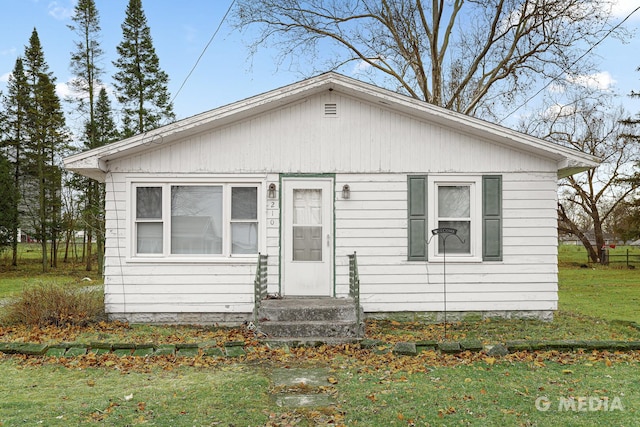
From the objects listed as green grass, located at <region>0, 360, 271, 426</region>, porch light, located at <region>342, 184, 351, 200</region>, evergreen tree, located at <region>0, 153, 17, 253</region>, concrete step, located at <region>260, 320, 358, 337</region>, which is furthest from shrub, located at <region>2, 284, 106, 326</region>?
evergreen tree, located at <region>0, 153, 17, 253</region>

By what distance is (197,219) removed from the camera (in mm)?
9203

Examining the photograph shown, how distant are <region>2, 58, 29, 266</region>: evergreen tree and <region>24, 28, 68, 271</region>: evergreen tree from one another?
0.38 m

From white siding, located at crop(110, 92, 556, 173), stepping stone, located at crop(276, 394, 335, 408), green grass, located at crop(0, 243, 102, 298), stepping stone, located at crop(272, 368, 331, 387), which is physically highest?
white siding, located at crop(110, 92, 556, 173)

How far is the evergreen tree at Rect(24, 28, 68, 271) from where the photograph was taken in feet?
78.1

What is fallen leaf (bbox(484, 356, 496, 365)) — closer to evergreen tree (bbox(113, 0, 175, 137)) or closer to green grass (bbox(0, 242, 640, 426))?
green grass (bbox(0, 242, 640, 426))

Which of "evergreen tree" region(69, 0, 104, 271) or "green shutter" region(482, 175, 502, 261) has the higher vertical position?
Result: "evergreen tree" region(69, 0, 104, 271)

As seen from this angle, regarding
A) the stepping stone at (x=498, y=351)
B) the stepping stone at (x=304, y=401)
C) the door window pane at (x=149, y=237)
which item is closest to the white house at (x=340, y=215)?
the door window pane at (x=149, y=237)

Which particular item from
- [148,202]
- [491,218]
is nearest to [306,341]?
[148,202]

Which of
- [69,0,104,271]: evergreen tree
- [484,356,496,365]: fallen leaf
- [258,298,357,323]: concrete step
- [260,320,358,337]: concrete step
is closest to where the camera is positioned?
[484,356,496,365]: fallen leaf

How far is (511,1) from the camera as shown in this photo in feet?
66.8

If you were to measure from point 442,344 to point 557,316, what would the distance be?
445 cm

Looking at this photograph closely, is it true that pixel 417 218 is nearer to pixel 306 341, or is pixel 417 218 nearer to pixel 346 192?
pixel 346 192

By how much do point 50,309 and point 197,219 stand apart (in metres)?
2.87

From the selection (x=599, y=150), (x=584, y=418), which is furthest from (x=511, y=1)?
(x=584, y=418)
